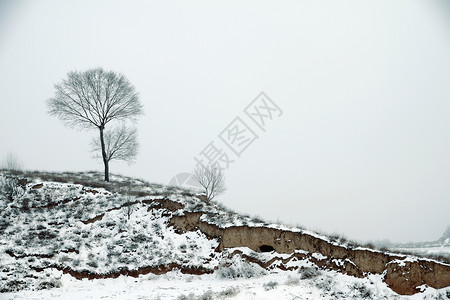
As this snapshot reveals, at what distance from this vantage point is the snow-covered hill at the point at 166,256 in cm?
1409

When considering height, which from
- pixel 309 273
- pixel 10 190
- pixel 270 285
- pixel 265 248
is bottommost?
pixel 270 285

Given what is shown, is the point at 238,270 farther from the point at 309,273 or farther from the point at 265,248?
the point at 309,273

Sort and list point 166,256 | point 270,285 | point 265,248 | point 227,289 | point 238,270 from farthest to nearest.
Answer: point 265,248
point 166,256
point 238,270
point 270,285
point 227,289

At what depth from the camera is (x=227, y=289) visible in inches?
542

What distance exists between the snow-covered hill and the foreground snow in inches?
1.9

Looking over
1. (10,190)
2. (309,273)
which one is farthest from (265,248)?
(10,190)

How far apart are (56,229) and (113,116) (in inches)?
587

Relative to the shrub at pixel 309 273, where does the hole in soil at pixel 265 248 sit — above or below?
above

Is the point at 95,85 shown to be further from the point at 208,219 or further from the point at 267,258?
the point at 267,258

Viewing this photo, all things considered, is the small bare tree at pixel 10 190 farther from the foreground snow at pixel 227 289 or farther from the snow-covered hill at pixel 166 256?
the foreground snow at pixel 227 289

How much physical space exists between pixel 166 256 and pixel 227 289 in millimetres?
5018

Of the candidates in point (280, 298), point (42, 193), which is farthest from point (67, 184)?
point (280, 298)

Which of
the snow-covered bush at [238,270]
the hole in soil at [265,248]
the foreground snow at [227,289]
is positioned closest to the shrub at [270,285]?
the foreground snow at [227,289]

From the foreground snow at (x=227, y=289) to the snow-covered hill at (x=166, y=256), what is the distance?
5 centimetres
